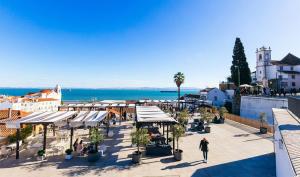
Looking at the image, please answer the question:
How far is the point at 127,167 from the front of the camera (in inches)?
558

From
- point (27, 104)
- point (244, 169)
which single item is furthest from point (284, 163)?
point (27, 104)

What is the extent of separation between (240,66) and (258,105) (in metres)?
24.4

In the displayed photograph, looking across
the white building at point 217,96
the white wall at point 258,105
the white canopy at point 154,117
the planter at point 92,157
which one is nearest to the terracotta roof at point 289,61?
the white building at point 217,96

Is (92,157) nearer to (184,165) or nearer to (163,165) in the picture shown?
(163,165)

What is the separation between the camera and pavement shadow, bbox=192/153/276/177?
12.9m

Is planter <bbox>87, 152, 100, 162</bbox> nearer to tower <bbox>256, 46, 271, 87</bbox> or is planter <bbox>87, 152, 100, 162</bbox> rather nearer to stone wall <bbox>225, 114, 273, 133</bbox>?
stone wall <bbox>225, 114, 273, 133</bbox>

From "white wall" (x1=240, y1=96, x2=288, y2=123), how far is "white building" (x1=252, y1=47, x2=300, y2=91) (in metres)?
20.4

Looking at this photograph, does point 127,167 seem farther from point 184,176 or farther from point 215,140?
point 215,140

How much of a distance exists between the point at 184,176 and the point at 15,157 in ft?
41.8

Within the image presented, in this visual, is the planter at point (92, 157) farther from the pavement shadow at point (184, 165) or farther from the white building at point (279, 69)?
the white building at point (279, 69)

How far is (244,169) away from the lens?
45.1 ft

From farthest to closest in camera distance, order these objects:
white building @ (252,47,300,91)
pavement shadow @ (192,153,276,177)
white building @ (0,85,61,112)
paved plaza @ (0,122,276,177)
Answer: white building @ (252,47,300,91) → white building @ (0,85,61,112) → paved plaza @ (0,122,276,177) → pavement shadow @ (192,153,276,177)

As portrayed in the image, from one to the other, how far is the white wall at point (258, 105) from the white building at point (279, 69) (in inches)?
805

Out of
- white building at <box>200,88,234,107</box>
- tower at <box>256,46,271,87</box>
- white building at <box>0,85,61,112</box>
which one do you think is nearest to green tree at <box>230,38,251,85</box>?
white building at <box>200,88,234,107</box>
